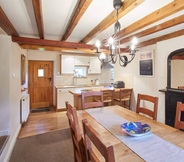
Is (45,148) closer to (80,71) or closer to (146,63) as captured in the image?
(146,63)

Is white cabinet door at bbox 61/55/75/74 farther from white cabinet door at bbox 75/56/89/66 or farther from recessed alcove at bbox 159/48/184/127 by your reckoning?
recessed alcove at bbox 159/48/184/127

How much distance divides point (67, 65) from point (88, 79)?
1.15m

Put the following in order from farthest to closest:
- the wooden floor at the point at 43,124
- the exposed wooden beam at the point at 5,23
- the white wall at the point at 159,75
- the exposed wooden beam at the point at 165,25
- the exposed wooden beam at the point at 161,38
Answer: the wooden floor at the point at 43,124 → the white wall at the point at 159,75 → the exposed wooden beam at the point at 161,38 → the exposed wooden beam at the point at 165,25 → the exposed wooden beam at the point at 5,23

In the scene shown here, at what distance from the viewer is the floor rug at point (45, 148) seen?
214cm

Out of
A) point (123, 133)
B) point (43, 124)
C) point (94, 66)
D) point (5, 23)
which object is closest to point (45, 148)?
point (43, 124)

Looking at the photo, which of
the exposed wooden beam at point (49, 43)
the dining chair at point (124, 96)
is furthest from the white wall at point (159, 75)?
the exposed wooden beam at point (49, 43)

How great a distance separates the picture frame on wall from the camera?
3.60 metres

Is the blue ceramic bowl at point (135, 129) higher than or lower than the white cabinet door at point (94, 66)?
lower

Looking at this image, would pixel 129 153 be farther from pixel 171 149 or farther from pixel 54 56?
pixel 54 56

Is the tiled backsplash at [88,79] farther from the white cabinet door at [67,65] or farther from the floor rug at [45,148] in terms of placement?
the floor rug at [45,148]

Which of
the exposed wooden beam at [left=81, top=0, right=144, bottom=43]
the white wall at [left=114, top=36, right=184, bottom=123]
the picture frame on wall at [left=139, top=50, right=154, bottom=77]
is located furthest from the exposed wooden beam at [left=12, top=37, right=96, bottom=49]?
Answer: the white wall at [left=114, top=36, right=184, bottom=123]

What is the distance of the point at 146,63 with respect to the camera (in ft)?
12.3

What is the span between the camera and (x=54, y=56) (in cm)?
510

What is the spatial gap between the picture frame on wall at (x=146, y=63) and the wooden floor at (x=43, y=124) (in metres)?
2.68
